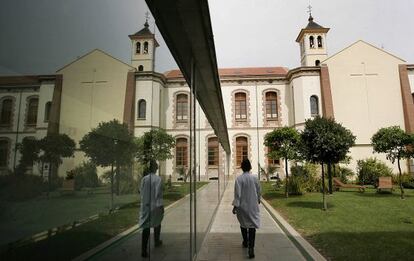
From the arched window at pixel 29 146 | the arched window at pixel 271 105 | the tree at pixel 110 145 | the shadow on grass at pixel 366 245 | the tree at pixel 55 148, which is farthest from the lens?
the arched window at pixel 271 105

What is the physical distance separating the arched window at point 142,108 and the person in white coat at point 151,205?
0.40 m

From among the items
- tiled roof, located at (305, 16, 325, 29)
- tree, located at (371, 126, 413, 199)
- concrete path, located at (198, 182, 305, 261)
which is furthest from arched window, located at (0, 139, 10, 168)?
tiled roof, located at (305, 16, 325, 29)

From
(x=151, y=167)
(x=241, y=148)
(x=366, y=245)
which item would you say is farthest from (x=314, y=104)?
(x=151, y=167)

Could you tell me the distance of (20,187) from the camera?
1.08 meters

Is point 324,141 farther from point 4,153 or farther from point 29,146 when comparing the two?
point 4,153

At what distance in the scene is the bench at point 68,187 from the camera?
1278 mm

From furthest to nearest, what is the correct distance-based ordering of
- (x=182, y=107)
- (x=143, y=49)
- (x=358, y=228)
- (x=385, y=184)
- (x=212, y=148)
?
1. (x=385, y=184)
2. (x=212, y=148)
3. (x=358, y=228)
4. (x=182, y=107)
5. (x=143, y=49)

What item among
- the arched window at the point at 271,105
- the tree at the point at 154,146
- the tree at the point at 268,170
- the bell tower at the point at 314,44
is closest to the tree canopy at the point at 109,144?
the tree at the point at 154,146

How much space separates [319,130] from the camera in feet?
41.5

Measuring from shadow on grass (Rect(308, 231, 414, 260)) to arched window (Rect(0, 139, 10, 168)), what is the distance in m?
5.50

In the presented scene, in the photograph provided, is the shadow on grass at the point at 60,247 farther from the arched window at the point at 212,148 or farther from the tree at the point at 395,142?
the tree at the point at 395,142

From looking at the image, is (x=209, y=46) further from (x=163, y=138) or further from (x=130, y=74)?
(x=130, y=74)

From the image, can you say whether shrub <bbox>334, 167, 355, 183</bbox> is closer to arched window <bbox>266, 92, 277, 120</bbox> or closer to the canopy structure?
arched window <bbox>266, 92, 277, 120</bbox>

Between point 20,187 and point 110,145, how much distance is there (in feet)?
2.24
